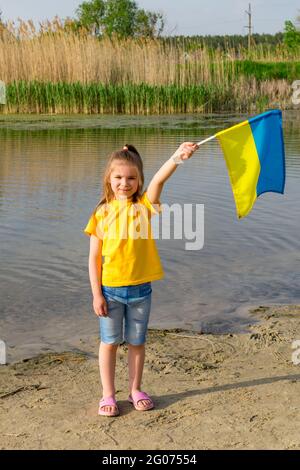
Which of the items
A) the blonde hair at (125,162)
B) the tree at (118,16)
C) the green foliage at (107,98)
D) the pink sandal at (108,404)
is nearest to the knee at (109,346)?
the pink sandal at (108,404)

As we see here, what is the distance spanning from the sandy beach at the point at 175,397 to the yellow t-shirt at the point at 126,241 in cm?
62

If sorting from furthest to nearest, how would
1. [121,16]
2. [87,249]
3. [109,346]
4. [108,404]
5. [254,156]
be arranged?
[121,16], [87,249], [254,156], [109,346], [108,404]

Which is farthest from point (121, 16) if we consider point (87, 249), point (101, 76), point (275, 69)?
point (87, 249)

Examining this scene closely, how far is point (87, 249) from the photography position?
7289 millimetres

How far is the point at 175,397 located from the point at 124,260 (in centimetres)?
73

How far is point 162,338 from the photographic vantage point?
4938 millimetres

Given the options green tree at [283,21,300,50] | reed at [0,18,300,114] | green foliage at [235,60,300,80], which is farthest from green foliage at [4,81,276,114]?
green tree at [283,21,300,50]

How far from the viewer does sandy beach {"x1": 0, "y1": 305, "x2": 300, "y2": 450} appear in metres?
3.39

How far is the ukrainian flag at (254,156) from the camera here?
4133 mm

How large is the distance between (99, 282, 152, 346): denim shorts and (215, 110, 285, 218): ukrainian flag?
0.77 meters

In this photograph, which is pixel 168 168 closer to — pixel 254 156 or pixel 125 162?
pixel 125 162

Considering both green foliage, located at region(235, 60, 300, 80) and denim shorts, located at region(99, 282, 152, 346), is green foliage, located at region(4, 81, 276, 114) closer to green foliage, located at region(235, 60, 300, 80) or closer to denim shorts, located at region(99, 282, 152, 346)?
green foliage, located at region(235, 60, 300, 80)
